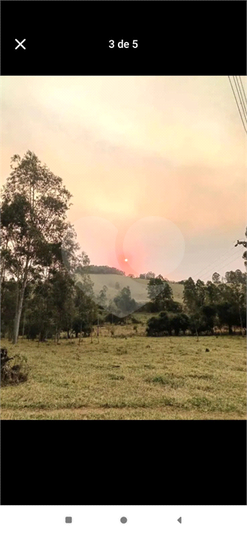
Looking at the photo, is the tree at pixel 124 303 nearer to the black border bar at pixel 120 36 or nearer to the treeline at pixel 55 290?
the treeline at pixel 55 290

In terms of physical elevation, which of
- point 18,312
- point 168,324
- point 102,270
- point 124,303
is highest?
point 102,270

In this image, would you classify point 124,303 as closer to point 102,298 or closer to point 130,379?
Answer: point 102,298

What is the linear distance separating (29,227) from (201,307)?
5495mm

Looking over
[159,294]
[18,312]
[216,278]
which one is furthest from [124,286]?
[18,312]

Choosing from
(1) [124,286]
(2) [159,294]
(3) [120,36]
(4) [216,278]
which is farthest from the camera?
(2) [159,294]

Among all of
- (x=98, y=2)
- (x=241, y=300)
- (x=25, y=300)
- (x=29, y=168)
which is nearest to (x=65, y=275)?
(x=25, y=300)

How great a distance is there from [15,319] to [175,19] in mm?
8502

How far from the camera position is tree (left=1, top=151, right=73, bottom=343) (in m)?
7.97

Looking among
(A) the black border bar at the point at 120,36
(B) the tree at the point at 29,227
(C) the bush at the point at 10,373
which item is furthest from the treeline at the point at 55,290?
(A) the black border bar at the point at 120,36

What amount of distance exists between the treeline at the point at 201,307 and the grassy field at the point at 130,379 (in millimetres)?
370

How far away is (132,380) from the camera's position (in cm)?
588

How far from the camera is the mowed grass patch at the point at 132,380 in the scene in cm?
403

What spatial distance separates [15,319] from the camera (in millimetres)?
8898

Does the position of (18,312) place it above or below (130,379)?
above
